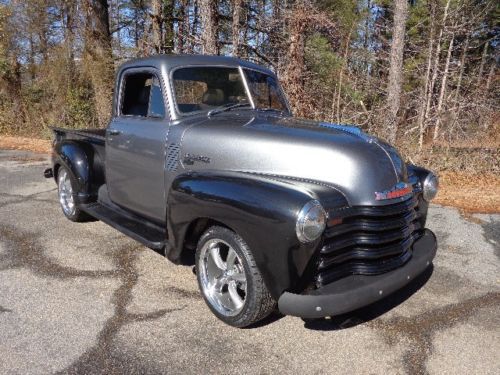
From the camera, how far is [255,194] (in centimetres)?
282

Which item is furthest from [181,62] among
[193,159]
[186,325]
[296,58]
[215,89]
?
[296,58]

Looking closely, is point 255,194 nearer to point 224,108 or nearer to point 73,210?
point 224,108

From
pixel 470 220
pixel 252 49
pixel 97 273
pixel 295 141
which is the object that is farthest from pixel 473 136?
pixel 97 273

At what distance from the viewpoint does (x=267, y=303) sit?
2922mm

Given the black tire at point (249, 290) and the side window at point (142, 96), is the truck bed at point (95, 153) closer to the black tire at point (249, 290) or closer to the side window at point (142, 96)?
the side window at point (142, 96)

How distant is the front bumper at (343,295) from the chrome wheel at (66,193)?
3.83m

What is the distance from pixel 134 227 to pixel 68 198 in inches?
77.2

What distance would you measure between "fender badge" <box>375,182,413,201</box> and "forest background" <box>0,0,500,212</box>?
646cm

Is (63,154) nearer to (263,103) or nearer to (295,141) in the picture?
(263,103)

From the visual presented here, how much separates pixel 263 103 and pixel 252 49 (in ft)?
29.4

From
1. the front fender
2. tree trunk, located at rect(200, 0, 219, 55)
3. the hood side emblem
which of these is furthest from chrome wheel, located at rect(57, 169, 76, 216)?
tree trunk, located at rect(200, 0, 219, 55)

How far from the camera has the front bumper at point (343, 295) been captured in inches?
104

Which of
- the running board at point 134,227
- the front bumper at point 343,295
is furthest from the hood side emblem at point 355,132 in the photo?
the running board at point 134,227

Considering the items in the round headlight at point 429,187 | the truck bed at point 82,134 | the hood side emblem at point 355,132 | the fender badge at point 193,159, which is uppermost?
the hood side emblem at point 355,132
